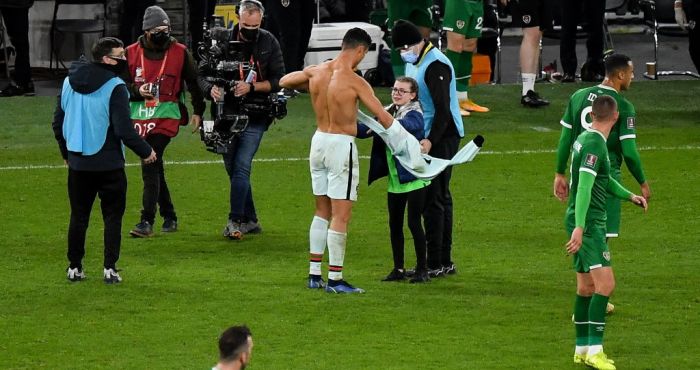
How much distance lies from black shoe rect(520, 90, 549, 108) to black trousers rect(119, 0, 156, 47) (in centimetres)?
522

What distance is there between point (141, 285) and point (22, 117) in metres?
8.50

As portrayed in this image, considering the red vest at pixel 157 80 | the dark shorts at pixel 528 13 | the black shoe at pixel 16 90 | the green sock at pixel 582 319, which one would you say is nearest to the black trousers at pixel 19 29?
the black shoe at pixel 16 90

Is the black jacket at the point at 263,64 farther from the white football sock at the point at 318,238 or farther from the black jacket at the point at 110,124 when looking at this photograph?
the white football sock at the point at 318,238

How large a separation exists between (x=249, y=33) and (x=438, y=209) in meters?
2.61

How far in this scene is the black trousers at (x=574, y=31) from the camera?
2189 cm

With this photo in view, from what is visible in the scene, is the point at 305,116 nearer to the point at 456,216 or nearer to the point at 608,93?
the point at 456,216

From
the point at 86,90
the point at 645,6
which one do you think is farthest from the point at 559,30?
the point at 86,90

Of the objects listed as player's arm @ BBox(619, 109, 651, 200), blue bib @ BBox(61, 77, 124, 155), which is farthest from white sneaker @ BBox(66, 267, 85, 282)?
player's arm @ BBox(619, 109, 651, 200)

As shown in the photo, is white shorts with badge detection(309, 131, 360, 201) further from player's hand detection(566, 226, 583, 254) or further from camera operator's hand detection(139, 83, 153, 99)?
player's hand detection(566, 226, 583, 254)

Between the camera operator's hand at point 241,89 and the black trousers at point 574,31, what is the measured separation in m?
9.34

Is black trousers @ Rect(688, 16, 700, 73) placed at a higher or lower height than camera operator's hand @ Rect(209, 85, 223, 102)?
lower

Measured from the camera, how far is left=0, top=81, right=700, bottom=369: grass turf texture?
1031 cm

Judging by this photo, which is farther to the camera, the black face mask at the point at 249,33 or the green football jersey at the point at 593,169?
the black face mask at the point at 249,33

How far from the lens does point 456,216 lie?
49.7ft
